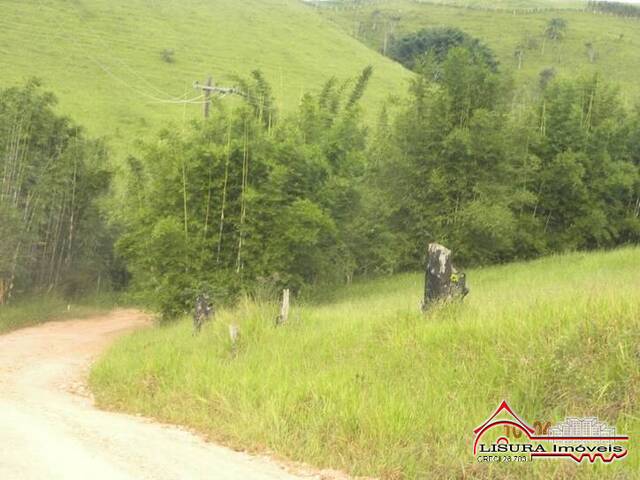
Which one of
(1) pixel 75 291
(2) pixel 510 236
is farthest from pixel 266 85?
(1) pixel 75 291

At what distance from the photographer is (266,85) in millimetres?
19562

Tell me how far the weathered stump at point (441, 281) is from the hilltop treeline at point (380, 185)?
6.38 m

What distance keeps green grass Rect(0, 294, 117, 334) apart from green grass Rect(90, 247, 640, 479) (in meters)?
11.9

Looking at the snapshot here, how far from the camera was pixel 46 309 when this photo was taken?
21.5 meters

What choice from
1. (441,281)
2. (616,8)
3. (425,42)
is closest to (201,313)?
(441,281)

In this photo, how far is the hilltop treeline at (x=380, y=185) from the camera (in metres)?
15.5

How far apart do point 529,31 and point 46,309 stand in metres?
102

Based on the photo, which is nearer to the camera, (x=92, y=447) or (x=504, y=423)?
(x=504, y=423)

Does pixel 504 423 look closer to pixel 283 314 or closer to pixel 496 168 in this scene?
pixel 283 314

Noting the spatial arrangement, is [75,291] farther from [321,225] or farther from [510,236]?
[510,236]

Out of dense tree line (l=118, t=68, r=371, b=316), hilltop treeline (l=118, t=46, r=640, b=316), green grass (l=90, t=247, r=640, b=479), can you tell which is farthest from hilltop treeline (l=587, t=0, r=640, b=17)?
green grass (l=90, t=247, r=640, b=479)

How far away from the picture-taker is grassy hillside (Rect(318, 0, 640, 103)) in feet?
288

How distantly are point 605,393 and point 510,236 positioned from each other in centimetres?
1672

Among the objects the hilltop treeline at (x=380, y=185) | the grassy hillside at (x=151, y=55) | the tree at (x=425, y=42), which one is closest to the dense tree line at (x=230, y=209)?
the hilltop treeline at (x=380, y=185)
